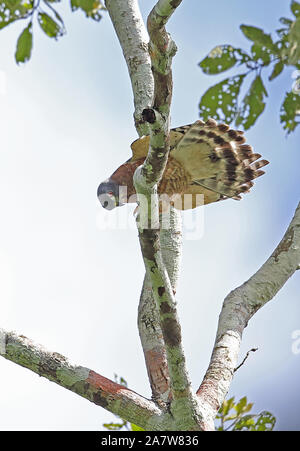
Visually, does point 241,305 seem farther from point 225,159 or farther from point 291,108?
point 291,108

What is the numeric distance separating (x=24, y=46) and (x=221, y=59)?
4.64ft

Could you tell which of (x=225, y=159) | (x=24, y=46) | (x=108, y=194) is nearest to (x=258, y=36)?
(x=24, y=46)

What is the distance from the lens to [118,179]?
4.99 m

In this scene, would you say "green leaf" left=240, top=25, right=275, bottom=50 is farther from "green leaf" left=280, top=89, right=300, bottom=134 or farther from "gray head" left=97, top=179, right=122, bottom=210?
"gray head" left=97, top=179, right=122, bottom=210

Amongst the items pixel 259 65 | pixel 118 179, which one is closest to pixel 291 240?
pixel 118 179

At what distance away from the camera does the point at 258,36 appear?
155 cm

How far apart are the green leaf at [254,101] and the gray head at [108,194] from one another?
129 inches

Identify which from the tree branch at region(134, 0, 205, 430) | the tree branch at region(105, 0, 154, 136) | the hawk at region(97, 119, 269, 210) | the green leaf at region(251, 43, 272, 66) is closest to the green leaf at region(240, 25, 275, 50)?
the green leaf at region(251, 43, 272, 66)

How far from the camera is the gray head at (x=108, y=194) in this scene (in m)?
5.05

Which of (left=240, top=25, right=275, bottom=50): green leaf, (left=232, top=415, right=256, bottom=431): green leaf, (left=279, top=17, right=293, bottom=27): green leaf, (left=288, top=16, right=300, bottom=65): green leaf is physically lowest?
(left=232, top=415, right=256, bottom=431): green leaf

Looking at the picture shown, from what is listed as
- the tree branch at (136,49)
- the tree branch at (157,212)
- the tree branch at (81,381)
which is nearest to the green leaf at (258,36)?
the tree branch at (157,212)

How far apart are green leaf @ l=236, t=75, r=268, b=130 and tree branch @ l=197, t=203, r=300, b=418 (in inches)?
68.5

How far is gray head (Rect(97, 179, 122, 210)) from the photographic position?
505 centimetres
